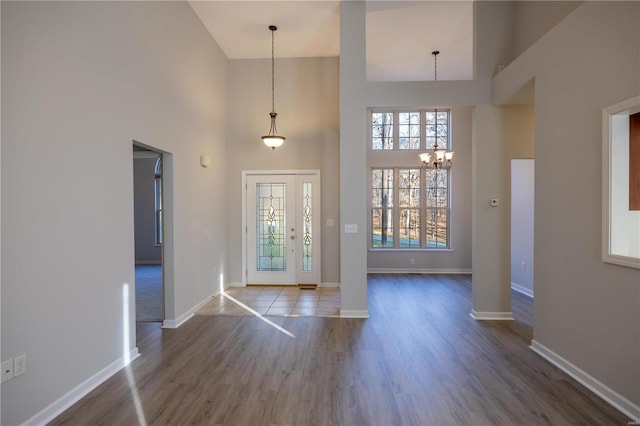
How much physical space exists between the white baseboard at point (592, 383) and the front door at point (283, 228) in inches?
141

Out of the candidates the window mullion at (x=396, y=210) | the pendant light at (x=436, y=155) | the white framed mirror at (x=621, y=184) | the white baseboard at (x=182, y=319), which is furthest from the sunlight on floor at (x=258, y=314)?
the window mullion at (x=396, y=210)

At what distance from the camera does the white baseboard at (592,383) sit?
218 cm

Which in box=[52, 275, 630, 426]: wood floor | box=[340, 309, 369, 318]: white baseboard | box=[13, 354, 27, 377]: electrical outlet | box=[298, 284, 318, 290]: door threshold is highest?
box=[13, 354, 27, 377]: electrical outlet

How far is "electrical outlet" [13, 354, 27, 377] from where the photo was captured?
1.94 m

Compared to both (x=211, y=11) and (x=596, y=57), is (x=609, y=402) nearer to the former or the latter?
(x=596, y=57)

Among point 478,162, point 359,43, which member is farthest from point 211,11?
point 478,162

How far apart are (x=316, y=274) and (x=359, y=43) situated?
Result: 148 inches

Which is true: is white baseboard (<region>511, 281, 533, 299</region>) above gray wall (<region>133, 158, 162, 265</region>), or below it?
below

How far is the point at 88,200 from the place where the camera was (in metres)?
2.54

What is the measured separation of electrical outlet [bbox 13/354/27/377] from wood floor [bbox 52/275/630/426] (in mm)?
456

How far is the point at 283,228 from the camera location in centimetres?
598

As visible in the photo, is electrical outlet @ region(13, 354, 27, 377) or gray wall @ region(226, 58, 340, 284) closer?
electrical outlet @ region(13, 354, 27, 377)

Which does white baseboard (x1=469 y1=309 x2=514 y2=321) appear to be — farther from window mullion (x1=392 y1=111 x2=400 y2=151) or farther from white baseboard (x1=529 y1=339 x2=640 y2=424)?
window mullion (x1=392 y1=111 x2=400 y2=151)

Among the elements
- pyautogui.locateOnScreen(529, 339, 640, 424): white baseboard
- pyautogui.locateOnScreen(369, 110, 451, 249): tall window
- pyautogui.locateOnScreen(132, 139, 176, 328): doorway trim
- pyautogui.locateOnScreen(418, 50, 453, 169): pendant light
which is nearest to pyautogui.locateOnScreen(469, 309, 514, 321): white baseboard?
pyautogui.locateOnScreen(529, 339, 640, 424): white baseboard
